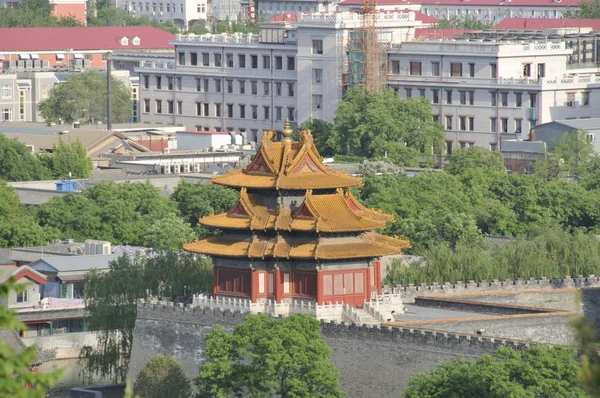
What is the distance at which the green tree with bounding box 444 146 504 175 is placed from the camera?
113688 mm

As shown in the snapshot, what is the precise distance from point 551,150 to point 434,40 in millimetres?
26278

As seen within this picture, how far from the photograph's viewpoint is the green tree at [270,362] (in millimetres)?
59500

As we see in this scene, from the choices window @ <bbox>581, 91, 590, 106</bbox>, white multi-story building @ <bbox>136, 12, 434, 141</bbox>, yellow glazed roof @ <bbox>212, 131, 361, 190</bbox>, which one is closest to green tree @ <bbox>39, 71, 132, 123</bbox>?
white multi-story building @ <bbox>136, 12, 434, 141</bbox>

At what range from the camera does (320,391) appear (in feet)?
195

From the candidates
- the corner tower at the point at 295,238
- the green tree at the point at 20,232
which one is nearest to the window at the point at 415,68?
the green tree at the point at 20,232

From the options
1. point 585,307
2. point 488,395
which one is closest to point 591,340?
point 488,395

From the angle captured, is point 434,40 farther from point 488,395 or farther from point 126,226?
point 488,395

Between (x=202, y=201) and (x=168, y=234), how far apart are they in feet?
25.2

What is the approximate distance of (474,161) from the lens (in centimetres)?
11469

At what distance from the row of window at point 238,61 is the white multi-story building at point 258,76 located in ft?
0.25

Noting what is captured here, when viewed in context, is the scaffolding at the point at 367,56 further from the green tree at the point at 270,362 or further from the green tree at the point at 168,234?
the green tree at the point at 270,362

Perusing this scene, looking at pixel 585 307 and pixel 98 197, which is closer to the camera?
pixel 585 307

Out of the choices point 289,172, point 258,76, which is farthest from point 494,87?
point 289,172

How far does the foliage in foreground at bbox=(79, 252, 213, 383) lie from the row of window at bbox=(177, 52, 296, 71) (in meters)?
77.0
